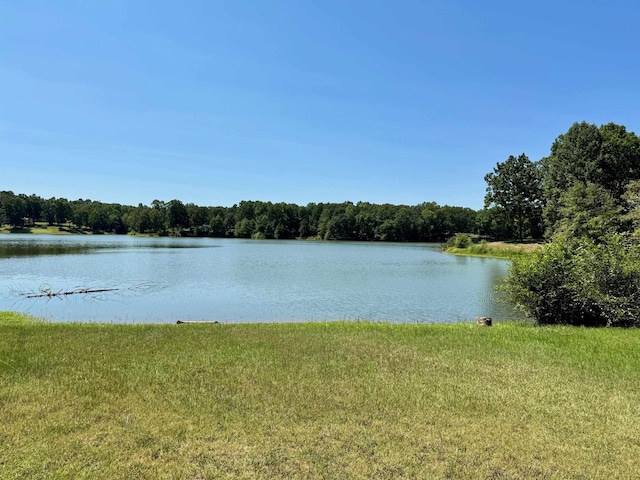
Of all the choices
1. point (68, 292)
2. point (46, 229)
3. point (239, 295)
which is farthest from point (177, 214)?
point (239, 295)

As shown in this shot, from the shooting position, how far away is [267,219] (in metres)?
136

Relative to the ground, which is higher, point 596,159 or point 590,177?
point 596,159

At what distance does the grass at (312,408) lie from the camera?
13.4ft

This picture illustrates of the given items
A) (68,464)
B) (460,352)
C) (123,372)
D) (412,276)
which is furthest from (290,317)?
(412,276)

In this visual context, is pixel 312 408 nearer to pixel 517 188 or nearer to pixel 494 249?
pixel 494 249

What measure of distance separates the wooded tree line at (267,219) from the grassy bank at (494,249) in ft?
163

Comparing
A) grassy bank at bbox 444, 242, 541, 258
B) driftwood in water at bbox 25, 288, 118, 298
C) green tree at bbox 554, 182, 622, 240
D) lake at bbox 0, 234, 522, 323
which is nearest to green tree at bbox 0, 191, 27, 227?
lake at bbox 0, 234, 522, 323

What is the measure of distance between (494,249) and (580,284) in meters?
55.0

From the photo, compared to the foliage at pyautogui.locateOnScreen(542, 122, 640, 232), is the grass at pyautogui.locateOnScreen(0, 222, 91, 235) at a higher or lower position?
lower

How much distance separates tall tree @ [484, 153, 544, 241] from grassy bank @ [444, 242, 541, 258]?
34.0 ft

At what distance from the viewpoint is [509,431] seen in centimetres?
488

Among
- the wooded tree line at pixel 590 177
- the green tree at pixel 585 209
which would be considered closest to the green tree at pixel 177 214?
the wooded tree line at pixel 590 177

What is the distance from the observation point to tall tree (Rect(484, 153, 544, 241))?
234ft

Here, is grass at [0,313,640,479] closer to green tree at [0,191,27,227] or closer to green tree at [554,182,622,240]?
green tree at [554,182,622,240]
